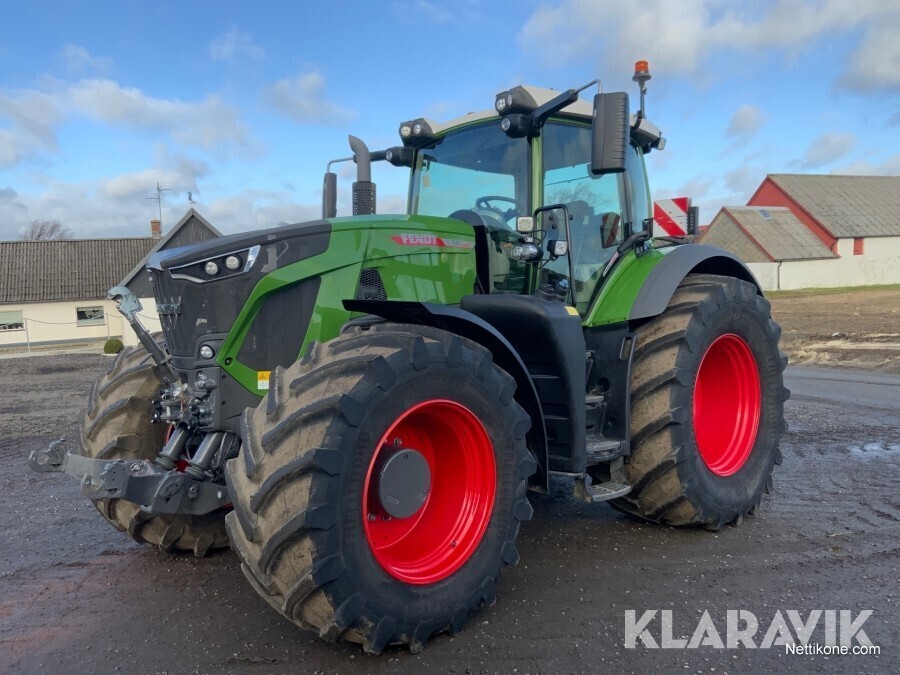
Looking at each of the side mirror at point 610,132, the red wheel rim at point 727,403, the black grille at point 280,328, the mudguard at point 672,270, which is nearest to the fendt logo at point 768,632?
the red wheel rim at point 727,403

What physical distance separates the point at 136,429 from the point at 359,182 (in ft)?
6.77

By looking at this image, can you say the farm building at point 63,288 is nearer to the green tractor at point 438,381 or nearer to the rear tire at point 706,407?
the green tractor at point 438,381

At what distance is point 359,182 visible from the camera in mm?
4770

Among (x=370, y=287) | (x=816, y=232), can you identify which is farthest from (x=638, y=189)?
(x=816, y=232)

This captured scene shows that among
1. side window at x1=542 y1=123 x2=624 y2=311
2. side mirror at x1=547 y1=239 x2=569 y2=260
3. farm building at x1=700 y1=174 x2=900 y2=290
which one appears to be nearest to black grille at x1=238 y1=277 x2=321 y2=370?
side mirror at x1=547 y1=239 x2=569 y2=260

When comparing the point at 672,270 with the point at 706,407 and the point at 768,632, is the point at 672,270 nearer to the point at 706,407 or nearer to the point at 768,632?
the point at 706,407

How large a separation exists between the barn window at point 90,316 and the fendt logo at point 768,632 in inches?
1400

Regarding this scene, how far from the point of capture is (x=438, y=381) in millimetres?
3096

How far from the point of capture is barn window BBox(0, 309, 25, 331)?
3341 centimetres

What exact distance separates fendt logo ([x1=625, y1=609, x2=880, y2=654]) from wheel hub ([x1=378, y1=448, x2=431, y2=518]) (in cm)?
111

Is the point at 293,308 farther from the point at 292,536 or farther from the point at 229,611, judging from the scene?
the point at 229,611

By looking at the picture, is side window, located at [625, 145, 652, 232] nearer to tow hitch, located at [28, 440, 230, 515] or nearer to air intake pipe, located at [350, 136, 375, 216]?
air intake pipe, located at [350, 136, 375, 216]

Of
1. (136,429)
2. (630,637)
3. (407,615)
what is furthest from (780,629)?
(136,429)

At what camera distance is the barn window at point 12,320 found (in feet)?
110
